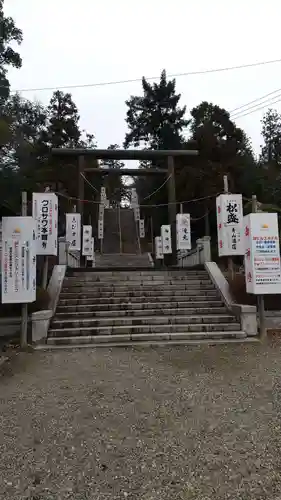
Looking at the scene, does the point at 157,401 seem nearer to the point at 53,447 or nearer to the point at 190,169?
the point at 53,447

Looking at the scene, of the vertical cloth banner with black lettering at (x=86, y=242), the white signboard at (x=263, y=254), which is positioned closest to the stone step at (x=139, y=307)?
the white signboard at (x=263, y=254)

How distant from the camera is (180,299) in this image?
28.6 ft

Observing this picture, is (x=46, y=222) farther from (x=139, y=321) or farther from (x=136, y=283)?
(x=139, y=321)

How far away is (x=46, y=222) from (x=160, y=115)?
2553 centimetres

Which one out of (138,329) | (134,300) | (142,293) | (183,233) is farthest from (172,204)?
(138,329)

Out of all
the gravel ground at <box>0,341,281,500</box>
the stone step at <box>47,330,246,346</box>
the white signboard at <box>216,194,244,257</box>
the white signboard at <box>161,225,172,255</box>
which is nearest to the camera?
the gravel ground at <box>0,341,281,500</box>

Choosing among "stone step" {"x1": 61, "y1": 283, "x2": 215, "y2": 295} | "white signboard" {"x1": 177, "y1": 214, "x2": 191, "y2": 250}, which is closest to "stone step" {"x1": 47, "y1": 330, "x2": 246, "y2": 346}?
"stone step" {"x1": 61, "y1": 283, "x2": 215, "y2": 295}

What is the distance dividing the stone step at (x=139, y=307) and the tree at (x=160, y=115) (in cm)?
2414

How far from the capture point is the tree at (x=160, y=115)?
3073 centimetres

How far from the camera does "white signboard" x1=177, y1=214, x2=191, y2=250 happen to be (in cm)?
1541

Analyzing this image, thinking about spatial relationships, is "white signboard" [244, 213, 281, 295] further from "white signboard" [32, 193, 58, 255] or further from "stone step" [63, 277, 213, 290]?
"white signboard" [32, 193, 58, 255]

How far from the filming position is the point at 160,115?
31734 millimetres

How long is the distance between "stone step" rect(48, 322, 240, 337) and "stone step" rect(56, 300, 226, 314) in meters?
0.80

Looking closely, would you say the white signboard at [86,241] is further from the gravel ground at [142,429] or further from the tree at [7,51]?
the gravel ground at [142,429]
